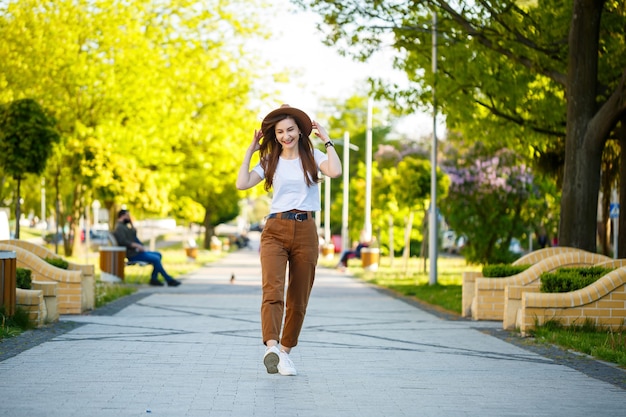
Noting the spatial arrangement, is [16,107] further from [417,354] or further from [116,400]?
[116,400]

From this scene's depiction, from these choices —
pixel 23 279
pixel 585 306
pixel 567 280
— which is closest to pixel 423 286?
pixel 567 280

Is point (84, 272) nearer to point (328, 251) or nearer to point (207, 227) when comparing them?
point (328, 251)

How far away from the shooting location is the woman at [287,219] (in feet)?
31.3

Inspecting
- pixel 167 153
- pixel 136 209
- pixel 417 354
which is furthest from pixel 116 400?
pixel 167 153

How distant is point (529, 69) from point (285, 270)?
516 inches

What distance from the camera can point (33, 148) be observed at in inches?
915

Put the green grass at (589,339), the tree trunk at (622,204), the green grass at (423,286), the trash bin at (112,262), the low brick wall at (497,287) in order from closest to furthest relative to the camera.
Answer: the green grass at (589,339)
the low brick wall at (497,287)
the tree trunk at (622,204)
the green grass at (423,286)
the trash bin at (112,262)

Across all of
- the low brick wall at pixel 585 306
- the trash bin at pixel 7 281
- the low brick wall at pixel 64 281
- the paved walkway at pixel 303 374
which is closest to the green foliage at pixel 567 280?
the low brick wall at pixel 585 306

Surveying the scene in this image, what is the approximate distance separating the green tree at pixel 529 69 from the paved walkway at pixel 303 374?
4905mm

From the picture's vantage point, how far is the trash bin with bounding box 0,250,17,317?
13000 millimetres

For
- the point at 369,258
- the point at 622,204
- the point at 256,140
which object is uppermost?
the point at 256,140

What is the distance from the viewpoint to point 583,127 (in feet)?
64.6

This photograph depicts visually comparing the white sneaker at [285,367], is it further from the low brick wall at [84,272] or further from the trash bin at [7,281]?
the low brick wall at [84,272]

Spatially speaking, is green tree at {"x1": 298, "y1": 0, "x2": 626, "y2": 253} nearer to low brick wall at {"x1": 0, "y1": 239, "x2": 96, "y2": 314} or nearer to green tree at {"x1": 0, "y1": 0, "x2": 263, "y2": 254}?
low brick wall at {"x1": 0, "y1": 239, "x2": 96, "y2": 314}
